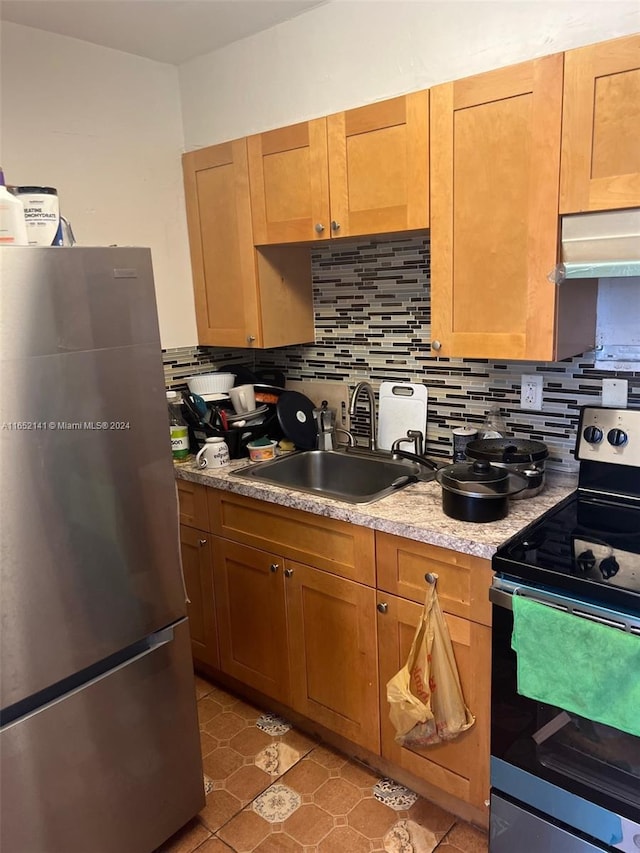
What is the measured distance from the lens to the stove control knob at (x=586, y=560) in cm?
141

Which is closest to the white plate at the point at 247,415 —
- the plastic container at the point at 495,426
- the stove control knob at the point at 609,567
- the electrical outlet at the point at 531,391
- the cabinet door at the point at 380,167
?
the cabinet door at the point at 380,167

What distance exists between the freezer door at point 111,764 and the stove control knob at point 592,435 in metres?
1.25

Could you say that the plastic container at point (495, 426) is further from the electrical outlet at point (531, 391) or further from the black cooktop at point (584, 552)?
the black cooktop at point (584, 552)

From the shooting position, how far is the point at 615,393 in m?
1.80

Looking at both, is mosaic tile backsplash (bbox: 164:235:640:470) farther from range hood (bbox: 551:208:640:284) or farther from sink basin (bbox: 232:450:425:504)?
range hood (bbox: 551:208:640:284)

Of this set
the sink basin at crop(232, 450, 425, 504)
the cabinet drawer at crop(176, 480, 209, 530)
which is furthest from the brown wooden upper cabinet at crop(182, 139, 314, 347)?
the cabinet drawer at crop(176, 480, 209, 530)

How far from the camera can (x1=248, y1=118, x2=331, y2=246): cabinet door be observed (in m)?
2.05

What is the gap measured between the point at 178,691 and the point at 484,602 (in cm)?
87

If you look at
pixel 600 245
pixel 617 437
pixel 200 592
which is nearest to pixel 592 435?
pixel 617 437

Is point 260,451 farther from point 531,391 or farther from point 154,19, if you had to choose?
point 154,19

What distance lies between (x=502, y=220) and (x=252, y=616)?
5.00ft

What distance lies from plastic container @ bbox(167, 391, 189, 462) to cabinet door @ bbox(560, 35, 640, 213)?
1537mm

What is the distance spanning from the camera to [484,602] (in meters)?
1.57

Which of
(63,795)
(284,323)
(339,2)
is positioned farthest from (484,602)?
(339,2)
